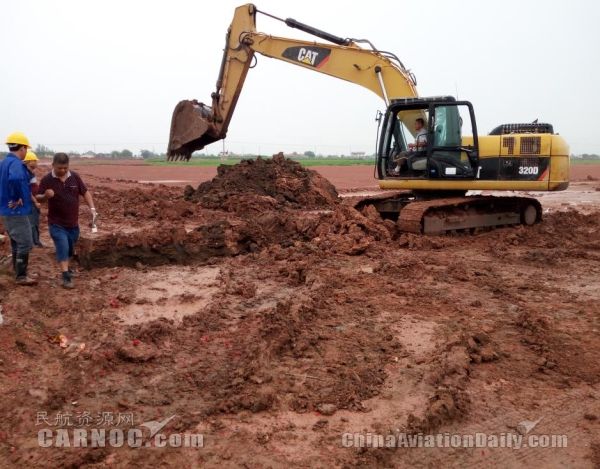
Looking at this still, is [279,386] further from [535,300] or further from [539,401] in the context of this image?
[535,300]

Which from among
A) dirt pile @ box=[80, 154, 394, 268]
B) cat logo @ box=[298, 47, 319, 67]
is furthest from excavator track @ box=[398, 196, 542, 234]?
cat logo @ box=[298, 47, 319, 67]

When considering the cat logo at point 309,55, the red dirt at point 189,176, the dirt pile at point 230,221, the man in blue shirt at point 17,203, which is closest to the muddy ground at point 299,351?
the dirt pile at point 230,221

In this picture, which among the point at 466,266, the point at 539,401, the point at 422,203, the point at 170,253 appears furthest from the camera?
the point at 422,203

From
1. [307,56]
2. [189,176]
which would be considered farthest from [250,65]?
[189,176]

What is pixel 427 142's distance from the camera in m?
9.71

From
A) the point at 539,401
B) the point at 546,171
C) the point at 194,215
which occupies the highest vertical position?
the point at 546,171

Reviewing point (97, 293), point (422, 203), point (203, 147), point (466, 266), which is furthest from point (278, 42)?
point (97, 293)

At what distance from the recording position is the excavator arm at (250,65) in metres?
10.7

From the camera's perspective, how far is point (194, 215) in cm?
1132

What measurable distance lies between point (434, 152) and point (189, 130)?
17.5 feet

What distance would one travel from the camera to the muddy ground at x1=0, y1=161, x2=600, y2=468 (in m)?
3.28

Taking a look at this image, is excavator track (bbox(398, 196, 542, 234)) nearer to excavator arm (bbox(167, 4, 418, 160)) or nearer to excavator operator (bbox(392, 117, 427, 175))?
excavator operator (bbox(392, 117, 427, 175))

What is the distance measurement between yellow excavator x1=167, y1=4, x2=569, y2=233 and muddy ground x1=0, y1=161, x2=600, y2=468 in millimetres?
1768

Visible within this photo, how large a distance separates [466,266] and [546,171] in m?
3.51
